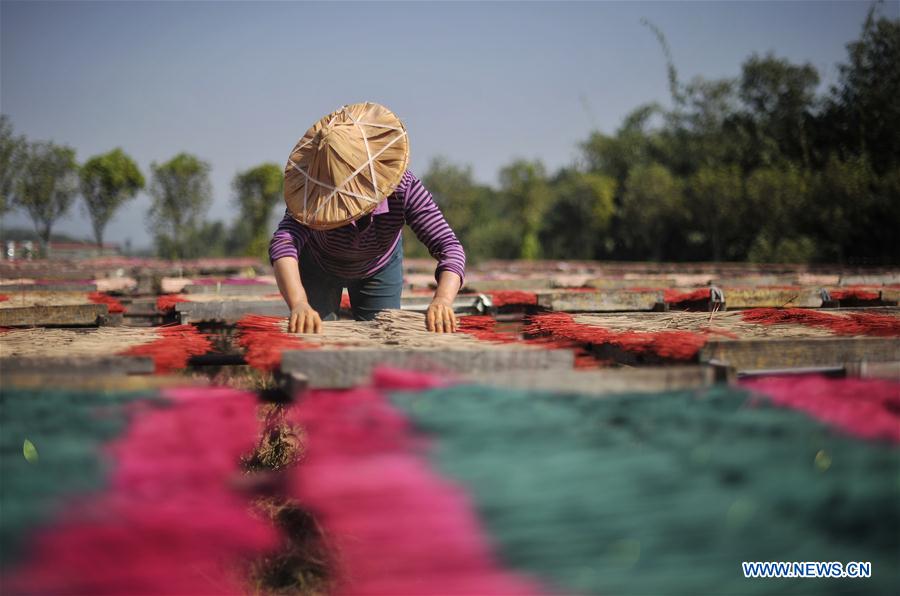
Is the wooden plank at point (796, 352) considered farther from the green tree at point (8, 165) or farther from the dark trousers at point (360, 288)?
the green tree at point (8, 165)

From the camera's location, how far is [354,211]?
2414mm

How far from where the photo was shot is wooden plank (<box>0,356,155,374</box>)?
1402 millimetres

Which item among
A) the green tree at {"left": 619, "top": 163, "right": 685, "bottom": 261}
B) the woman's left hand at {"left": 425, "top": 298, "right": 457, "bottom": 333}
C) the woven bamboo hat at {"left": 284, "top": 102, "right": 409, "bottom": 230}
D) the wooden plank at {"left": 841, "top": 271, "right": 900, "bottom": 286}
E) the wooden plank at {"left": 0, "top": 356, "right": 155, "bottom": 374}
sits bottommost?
the wooden plank at {"left": 0, "top": 356, "right": 155, "bottom": 374}

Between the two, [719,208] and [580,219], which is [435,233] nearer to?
[719,208]

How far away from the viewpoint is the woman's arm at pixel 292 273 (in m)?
2.00

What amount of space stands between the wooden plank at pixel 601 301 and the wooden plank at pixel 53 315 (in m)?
2.39

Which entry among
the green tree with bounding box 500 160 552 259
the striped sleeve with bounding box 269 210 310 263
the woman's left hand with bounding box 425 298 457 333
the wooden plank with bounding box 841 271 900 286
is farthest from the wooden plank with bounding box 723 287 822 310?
the green tree with bounding box 500 160 552 259

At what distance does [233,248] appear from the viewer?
7156 centimetres

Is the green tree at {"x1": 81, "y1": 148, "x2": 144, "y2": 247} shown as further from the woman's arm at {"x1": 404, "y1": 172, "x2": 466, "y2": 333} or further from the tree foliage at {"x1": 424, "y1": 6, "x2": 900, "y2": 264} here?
the woman's arm at {"x1": 404, "y1": 172, "x2": 466, "y2": 333}

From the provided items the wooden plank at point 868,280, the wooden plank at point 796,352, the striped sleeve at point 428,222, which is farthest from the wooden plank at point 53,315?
the wooden plank at point 868,280

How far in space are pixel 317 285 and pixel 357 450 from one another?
2.05 meters

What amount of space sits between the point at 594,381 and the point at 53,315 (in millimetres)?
2636

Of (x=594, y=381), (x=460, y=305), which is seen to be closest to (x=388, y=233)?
(x=460, y=305)

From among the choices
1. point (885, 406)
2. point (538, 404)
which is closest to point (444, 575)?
point (538, 404)
